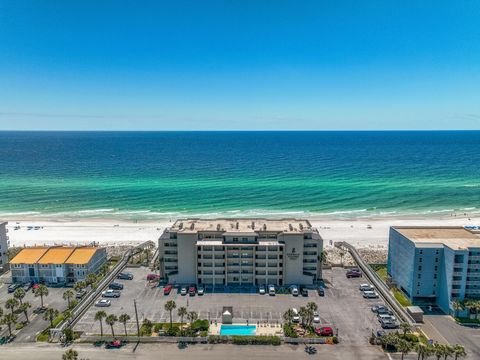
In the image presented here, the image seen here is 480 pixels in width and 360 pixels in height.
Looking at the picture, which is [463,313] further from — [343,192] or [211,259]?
[343,192]

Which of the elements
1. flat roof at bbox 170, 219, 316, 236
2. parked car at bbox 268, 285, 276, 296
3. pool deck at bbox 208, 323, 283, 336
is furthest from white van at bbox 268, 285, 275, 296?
flat roof at bbox 170, 219, 316, 236

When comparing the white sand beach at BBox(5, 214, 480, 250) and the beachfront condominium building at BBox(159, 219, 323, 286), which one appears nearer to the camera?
the beachfront condominium building at BBox(159, 219, 323, 286)

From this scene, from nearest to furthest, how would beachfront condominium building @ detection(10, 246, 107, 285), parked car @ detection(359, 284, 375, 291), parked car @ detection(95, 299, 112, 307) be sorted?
1. parked car @ detection(95, 299, 112, 307)
2. parked car @ detection(359, 284, 375, 291)
3. beachfront condominium building @ detection(10, 246, 107, 285)

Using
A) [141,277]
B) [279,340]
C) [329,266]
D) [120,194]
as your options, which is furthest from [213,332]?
[120,194]

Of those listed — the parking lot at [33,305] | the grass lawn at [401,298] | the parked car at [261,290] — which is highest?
the parked car at [261,290]

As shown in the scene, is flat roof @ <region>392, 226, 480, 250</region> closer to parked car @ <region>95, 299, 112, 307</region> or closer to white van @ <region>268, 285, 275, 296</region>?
white van @ <region>268, 285, 275, 296</region>

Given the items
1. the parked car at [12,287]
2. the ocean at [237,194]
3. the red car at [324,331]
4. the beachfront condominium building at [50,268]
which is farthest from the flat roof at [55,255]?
the ocean at [237,194]

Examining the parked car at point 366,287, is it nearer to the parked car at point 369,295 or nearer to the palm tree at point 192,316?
the parked car at point 369,295

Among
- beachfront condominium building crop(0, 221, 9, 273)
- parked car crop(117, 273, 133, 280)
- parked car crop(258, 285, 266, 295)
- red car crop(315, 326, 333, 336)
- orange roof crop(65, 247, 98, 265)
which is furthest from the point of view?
beachfront condominium building crop(0, 221, 9, 273)
